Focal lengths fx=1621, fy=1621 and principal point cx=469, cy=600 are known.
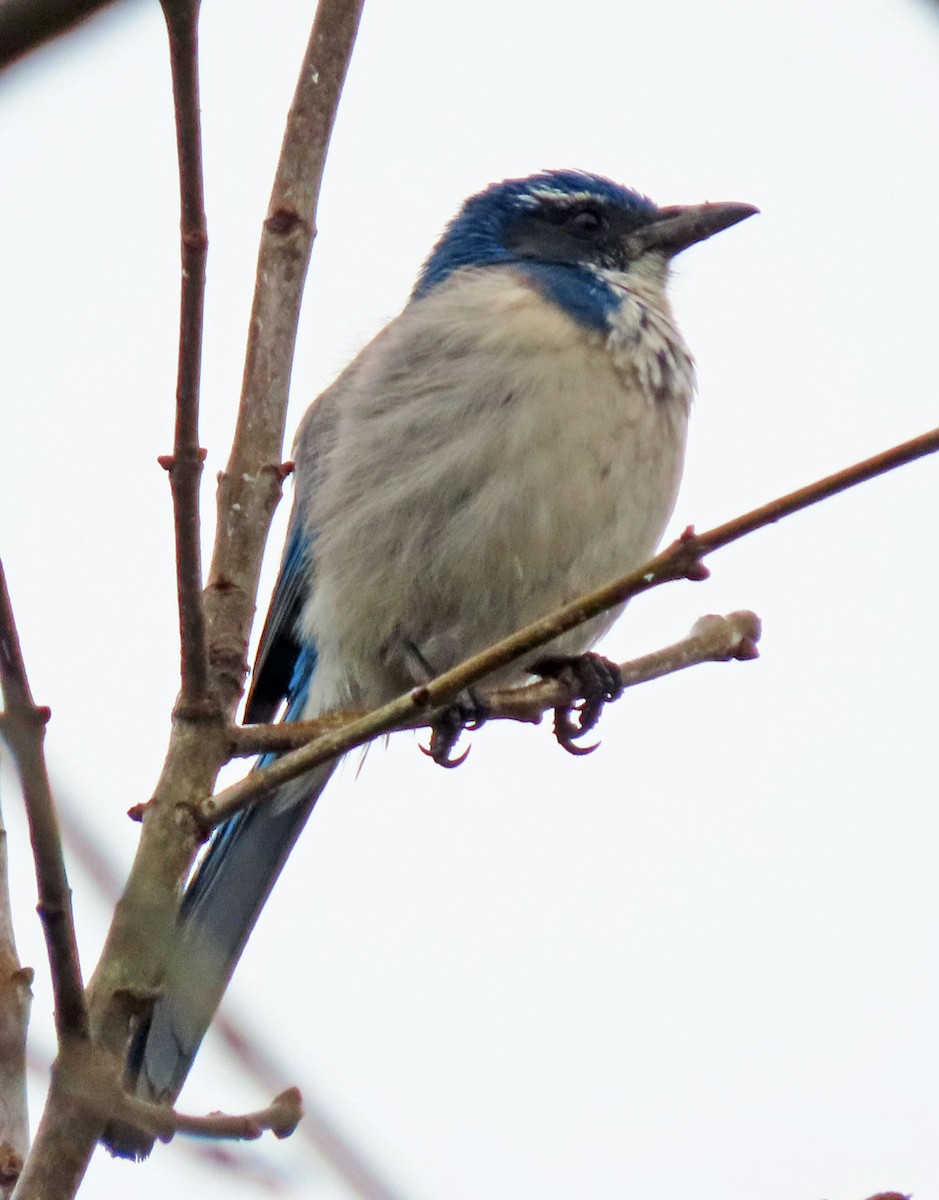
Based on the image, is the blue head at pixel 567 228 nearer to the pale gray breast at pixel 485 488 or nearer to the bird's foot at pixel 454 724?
the pale gray breast at pixel 485 488

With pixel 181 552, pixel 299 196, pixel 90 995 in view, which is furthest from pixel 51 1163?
pixel 299 196

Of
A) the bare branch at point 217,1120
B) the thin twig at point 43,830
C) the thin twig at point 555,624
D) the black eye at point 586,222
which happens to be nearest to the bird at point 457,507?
the black eye at point 586,222

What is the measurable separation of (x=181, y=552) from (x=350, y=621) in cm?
204

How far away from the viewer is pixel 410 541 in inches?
187

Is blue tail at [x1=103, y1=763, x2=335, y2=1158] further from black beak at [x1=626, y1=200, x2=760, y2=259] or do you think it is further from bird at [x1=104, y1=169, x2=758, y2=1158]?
black beak at [x1=626, y1=200, x2=760, y2=259]

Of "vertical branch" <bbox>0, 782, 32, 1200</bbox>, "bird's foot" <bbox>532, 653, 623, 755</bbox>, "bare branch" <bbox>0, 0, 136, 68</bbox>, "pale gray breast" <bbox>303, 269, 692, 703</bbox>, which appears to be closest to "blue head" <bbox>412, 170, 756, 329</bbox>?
"pale gray breast" <bbox>303, 269, 692, 703</bbox>

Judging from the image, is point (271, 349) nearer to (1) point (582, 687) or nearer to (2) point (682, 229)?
(1) point (582, 687)

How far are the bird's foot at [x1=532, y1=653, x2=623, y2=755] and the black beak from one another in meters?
1.81

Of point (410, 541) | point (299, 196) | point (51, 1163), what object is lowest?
point (51, 1163)

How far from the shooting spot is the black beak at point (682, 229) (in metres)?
5.84

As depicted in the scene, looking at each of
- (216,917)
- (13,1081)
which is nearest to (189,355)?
(13,1081)

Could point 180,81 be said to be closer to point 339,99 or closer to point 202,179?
point 202,179

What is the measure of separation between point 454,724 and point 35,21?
3108 mm

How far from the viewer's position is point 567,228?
19.3 ft
